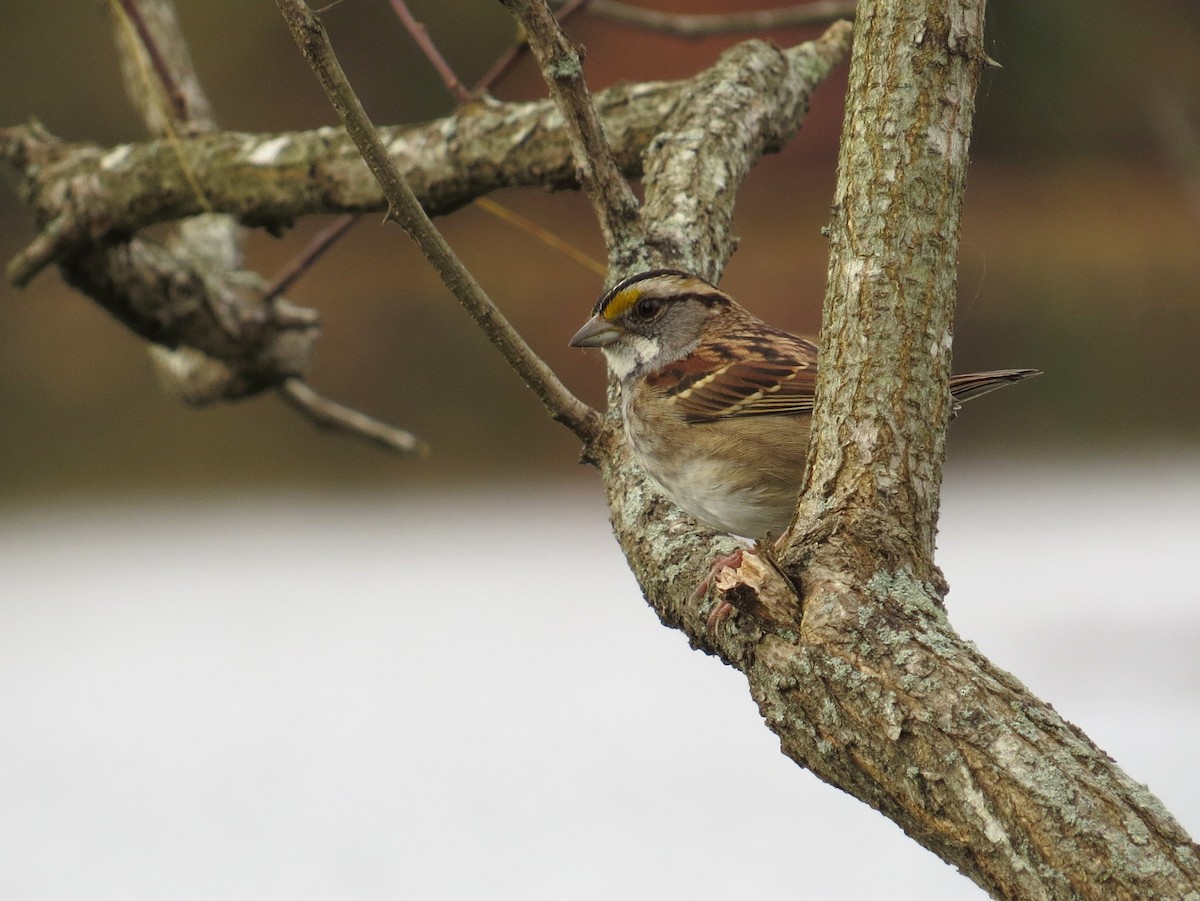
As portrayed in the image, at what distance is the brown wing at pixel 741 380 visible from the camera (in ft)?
7.95

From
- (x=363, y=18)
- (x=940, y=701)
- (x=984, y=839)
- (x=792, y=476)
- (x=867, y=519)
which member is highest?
(x=363, y=18)

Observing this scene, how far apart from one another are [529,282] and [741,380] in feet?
19.7

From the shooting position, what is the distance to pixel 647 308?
260 cm

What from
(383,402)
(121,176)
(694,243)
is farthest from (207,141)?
(383,402)

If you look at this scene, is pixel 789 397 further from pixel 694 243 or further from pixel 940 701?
pixel 940 701

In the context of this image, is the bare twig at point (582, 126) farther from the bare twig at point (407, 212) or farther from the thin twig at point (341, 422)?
the thin twig at point (341, 422)

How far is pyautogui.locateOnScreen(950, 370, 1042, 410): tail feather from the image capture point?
6.97 feet

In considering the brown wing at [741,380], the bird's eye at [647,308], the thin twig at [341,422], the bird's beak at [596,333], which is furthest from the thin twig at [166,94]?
the brown wing at [741,380]

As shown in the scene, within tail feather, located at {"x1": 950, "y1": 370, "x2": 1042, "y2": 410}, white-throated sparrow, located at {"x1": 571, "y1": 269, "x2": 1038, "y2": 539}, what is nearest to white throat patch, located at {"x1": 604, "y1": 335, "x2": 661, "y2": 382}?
white-throated sparrow, located at {"x1": 571, "y1": 269, "x2": 1038, "y2": 539}

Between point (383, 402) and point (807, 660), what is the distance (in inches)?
250

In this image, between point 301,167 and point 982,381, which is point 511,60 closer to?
point 301,167

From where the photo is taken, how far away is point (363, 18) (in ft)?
24.7

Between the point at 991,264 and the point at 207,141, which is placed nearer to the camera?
the point at 207,141

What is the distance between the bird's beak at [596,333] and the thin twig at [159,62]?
1.29 m
